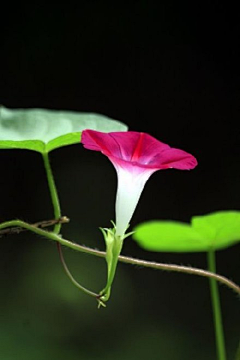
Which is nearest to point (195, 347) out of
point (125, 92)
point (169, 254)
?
point (169, 254)

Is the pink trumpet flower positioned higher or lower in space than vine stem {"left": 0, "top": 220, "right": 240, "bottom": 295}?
higher

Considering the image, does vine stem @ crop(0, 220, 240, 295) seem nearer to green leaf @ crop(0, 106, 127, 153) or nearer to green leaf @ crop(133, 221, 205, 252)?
green leaf @ crop(133, 221, 205, 252)

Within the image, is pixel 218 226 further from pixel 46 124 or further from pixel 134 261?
pixel 46 124

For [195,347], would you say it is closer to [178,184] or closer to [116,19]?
[178,184]

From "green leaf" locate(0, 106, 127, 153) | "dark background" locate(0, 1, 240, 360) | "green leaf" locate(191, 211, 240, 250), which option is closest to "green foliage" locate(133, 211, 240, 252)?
"green leaf" locate(191, 211, 240, 250)

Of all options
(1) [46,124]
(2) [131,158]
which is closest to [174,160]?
(2) [131,158]

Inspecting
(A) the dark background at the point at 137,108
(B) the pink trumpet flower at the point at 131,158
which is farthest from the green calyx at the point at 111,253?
(A) the dark background at the point at 137,108
